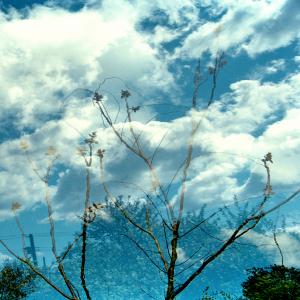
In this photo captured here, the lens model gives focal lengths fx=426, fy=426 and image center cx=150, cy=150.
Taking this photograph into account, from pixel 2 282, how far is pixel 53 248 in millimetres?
56097

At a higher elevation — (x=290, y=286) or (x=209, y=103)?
(x=290, y=286)

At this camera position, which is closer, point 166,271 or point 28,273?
point 166,271

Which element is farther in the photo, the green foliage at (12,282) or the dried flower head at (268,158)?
the green foliage at (12,282)

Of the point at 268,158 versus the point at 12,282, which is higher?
the point at 12,282

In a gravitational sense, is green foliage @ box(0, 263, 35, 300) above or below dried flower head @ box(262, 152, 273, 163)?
above

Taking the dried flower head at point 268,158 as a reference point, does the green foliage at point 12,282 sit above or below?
above

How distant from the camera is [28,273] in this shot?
58875 mm

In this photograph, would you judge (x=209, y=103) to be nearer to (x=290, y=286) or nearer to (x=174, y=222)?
(x=174, y=222)

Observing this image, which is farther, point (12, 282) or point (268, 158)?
point (12, 282)

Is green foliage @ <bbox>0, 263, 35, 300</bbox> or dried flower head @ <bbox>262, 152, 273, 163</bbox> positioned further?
green foliage @ <bbox>0, 263, 35, 300</bbox>

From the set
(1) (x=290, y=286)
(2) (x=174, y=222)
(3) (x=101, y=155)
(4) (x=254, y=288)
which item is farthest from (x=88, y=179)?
(4) (x=254, y=288)

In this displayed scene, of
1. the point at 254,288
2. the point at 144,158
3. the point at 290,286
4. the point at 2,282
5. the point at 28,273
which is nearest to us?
the point at 144,158

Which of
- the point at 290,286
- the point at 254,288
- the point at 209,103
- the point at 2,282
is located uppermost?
the point at 2,282

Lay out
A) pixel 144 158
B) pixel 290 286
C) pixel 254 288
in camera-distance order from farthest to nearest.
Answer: pixel 254 288
pixel 290 286
pixel 144 158
